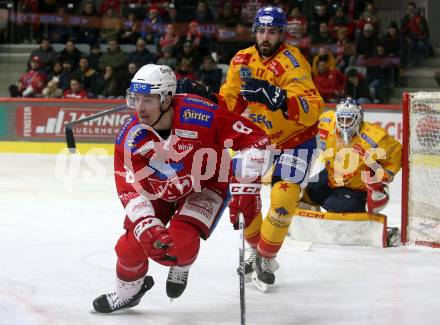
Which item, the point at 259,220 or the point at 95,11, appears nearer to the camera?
the point at 259,220

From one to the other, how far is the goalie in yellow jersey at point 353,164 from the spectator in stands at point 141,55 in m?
6.02

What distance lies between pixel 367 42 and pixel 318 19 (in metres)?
0.82

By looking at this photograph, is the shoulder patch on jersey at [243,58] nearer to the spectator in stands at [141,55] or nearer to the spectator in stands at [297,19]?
the spectator in stands at [141,55]

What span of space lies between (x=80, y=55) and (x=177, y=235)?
27.9 feet

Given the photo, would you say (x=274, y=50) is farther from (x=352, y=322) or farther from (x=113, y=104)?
(x=113, y=104)

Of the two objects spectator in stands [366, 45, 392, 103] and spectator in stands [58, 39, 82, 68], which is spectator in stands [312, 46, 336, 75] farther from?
spectator in stands [58, 39, 82, 68]

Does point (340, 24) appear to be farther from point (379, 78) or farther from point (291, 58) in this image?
point (291, 58)

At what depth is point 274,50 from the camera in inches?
175

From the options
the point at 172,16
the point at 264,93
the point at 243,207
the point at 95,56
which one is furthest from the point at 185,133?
the point at 172,16

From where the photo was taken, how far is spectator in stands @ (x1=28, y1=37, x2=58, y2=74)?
38.8 ft

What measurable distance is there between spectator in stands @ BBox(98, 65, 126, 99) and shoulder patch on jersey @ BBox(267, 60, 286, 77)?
261 inches

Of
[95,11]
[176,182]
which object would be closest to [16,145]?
[95,11]

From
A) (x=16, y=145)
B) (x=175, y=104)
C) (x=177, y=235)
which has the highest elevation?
(x=175, y=104)

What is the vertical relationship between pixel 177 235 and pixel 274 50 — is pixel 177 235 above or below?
below
